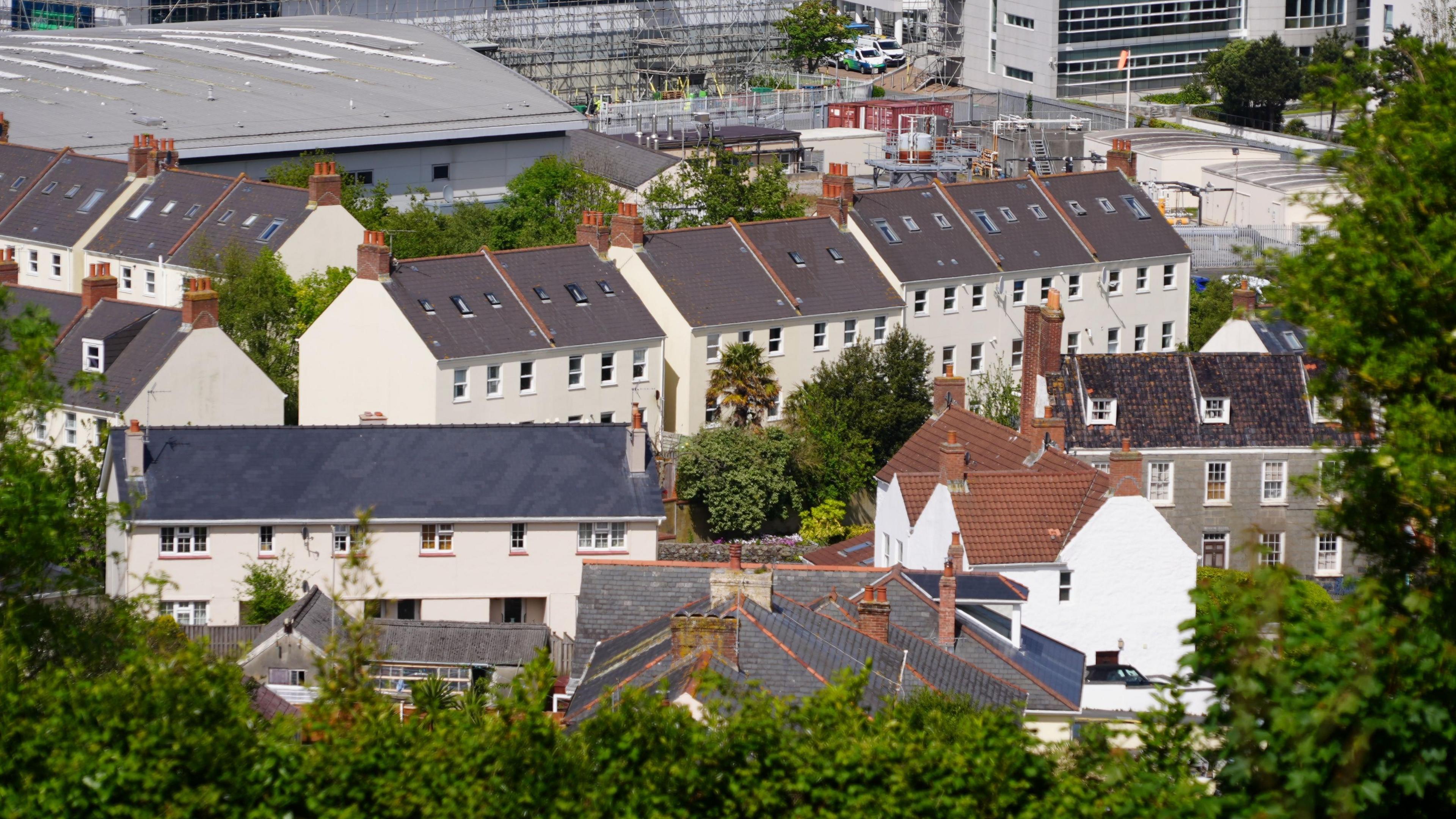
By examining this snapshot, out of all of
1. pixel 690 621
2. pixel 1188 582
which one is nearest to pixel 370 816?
pixel 690 621

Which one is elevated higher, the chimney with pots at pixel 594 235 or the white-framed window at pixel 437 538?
the chimney with pots at pixel 594 235

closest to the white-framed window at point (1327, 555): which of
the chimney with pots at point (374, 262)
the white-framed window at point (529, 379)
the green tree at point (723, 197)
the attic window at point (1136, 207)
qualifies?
the white-framed window at point (529, 379)

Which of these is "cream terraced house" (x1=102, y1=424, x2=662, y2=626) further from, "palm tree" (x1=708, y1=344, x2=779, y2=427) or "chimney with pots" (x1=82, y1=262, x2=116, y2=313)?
"chimney with pots" (x1=82, y1=262, x2=116, y2=313)

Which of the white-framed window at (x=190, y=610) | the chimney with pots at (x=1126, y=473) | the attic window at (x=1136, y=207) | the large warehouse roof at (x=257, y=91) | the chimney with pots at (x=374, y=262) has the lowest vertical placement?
the white-framed window at (x=190, y=610)

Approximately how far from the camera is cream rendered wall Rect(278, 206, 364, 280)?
78.6m

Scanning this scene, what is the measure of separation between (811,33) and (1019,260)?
75302mm

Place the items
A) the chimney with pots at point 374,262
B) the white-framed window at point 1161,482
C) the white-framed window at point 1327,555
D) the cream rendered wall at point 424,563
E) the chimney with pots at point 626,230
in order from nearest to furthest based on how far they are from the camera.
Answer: the cream rendered wall at point 424,563 → the white-framed window at point 1161,482 → the white-framed window at point 1327,555 → the chimney with pots at point 374,262 → the chimney with pots at point 626,230

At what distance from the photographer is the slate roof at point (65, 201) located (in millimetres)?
84875

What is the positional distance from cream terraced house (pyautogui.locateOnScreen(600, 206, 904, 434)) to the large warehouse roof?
93.8 ft

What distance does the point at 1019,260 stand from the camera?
81.4 meters

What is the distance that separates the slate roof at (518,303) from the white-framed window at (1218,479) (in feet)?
59.9

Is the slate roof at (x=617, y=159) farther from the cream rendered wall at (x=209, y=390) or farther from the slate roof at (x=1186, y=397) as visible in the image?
the slate roof at (x=1186, y=397)

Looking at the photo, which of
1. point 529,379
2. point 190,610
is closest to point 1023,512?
point 190,610

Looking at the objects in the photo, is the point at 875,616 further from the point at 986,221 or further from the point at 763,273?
the point at 986,221
